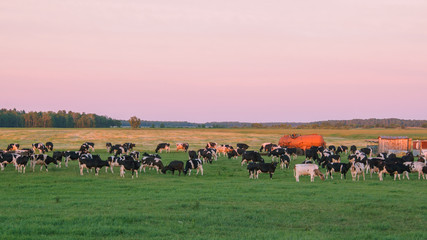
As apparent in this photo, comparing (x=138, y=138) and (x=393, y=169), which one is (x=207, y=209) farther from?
(x=138, y=138)

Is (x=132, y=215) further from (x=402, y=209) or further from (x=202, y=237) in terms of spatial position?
(x=402, y=209)

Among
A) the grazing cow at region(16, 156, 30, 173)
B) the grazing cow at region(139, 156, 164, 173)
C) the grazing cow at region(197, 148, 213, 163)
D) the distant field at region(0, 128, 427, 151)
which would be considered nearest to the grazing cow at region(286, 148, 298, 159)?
the grazing cow at region(197, 148, 213, 163)

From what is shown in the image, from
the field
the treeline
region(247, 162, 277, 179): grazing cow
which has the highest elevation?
the treeline

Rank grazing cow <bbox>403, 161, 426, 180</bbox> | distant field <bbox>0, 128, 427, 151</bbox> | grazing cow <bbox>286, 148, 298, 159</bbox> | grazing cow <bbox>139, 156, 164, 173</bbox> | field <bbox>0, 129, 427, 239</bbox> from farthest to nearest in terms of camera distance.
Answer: distant field <bbox>0, 128, 427, 151</bbox>, grazing cow <bbox>286, 148, 298, 159</bbox>, grazing cow <bbox>139, 156, 164, 173</bbox>, grazing cow <bbox>403, 161, 426, 180</bbox>, field <bbox>0, 129, 427, 239</bbox>

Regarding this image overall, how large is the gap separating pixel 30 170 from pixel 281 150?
24315 millimetres

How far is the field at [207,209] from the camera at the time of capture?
12.6 metres

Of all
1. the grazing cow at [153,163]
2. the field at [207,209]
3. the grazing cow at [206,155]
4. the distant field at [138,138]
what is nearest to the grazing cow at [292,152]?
the grazing cow at [206,155]

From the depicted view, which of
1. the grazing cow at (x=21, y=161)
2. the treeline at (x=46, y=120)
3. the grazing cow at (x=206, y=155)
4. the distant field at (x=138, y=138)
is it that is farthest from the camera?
the treeline at (x=46, y=120)

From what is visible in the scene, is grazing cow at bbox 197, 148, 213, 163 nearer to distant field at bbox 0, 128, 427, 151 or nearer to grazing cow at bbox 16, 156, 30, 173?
grazing cow at bbox 16, 156, 30, 173

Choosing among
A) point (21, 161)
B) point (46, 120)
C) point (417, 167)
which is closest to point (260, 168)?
point (417, 167)

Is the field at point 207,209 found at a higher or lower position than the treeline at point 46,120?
lower

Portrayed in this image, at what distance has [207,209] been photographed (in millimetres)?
16188

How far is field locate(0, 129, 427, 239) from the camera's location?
12562 mm

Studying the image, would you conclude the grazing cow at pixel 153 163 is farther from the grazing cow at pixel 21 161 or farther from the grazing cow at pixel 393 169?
the grazing cow at pixel 393 169
